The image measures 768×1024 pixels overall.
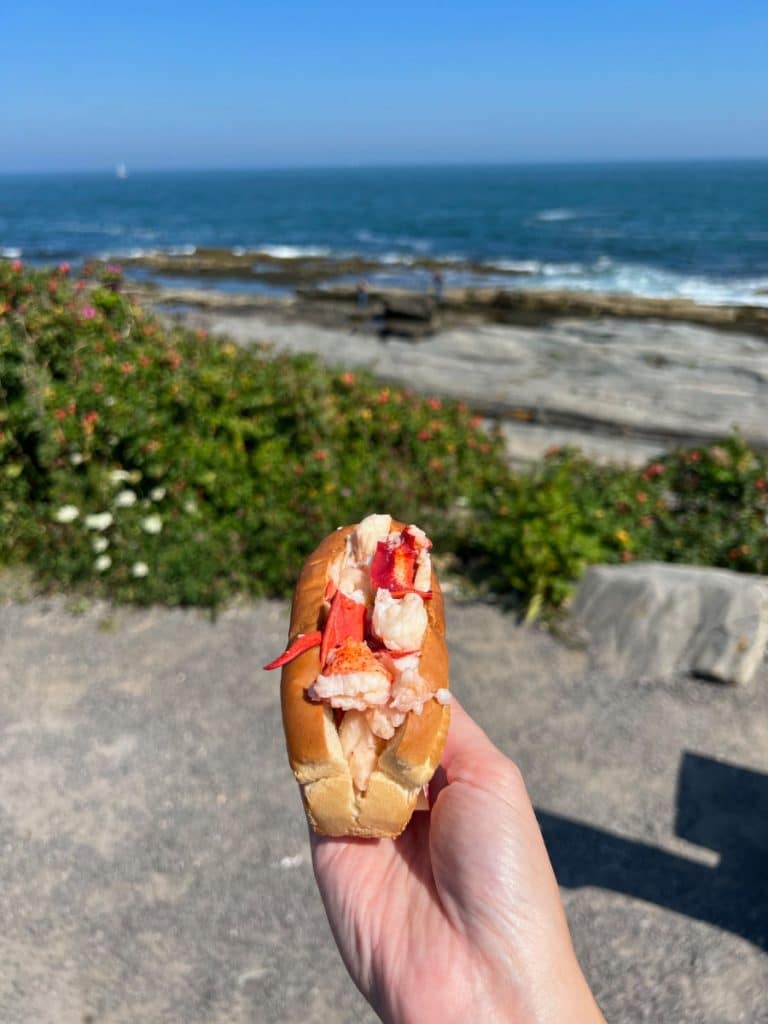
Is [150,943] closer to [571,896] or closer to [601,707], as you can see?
[571,896]

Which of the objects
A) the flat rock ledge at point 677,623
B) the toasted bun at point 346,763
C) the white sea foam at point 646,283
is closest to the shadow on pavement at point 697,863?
the flat rock ledge at point 677,623

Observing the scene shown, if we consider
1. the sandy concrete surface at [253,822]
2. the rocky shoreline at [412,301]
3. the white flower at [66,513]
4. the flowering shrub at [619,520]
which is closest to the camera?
the sandy concrete surface at [253,822]

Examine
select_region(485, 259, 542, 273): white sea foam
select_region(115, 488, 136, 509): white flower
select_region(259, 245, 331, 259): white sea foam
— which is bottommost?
select_region(115, 488, 136, 509): white flower

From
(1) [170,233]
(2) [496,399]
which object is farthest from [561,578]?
(1) [170,233]

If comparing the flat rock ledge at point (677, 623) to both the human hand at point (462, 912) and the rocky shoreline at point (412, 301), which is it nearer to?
the human hand at point (462, 912)

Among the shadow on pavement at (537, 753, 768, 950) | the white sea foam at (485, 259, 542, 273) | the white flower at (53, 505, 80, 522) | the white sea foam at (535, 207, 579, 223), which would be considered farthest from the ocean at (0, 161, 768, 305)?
the white flower at (53, 505, 80, 522)

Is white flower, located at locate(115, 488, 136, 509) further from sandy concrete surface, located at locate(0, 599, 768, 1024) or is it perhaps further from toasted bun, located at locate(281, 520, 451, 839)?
toasted bun, located at locate(281, 520, 451, 839)
